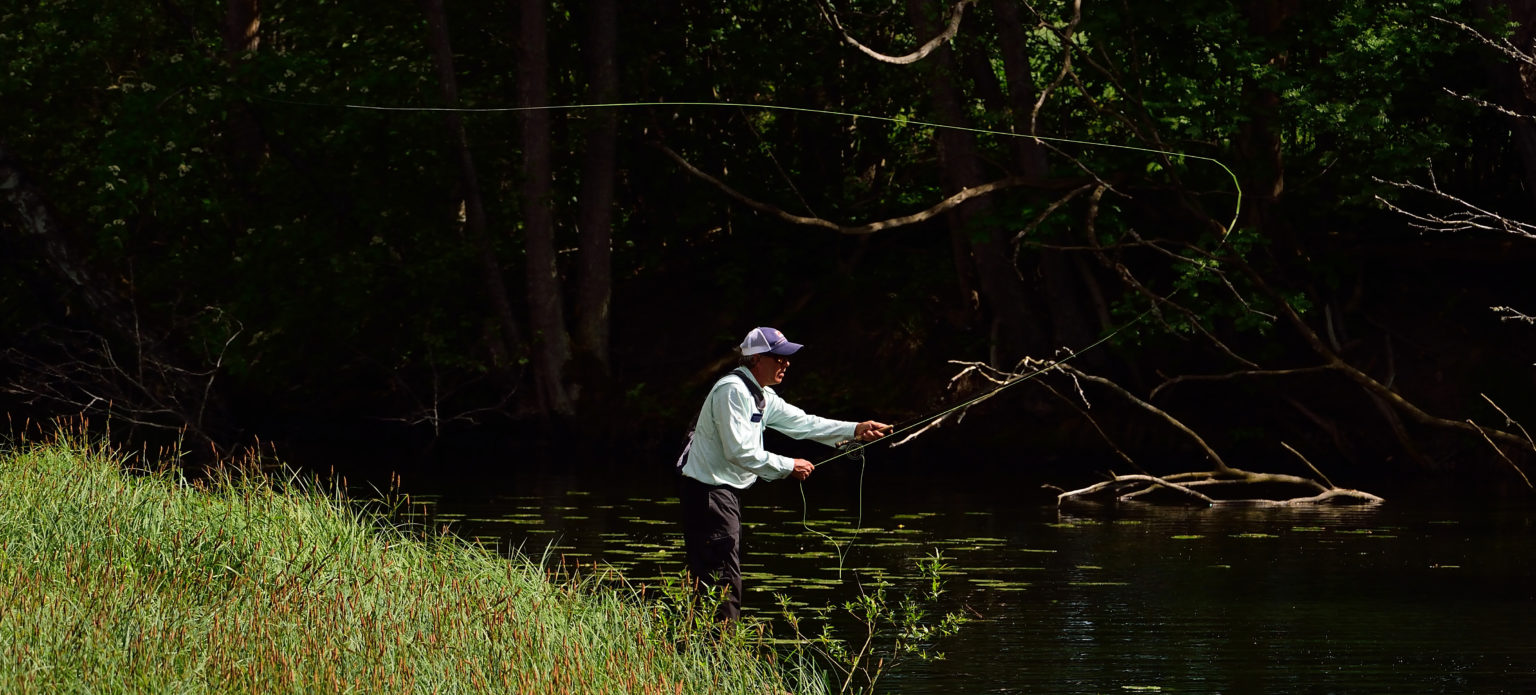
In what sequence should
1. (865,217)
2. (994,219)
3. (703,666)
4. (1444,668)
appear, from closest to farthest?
(703,666)
(1444,668)
(994,219)
(865,217)

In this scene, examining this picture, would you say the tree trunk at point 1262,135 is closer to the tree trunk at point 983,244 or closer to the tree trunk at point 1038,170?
the tree trunk at point 1038,170

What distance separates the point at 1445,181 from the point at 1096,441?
441 centimetres

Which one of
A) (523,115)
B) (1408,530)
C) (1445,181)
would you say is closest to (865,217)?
(523,115)

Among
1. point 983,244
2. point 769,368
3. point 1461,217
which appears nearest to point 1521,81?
point 1461,217

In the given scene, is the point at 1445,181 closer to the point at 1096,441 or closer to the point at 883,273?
the point at 1096,441

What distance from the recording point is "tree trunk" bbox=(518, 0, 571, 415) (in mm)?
22500

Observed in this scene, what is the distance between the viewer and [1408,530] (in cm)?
1477

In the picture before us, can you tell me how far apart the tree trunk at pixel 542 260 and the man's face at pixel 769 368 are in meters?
14.0

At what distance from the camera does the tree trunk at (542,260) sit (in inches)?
886

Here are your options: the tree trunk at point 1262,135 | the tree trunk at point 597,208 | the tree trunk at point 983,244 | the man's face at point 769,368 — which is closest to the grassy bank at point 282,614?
the man's face at point 769,368

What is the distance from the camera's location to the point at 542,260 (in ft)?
75.5

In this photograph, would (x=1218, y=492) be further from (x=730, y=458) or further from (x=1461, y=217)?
(x=730, y=458)

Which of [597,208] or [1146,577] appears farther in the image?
[597,208]

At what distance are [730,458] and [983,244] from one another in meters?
12.9
